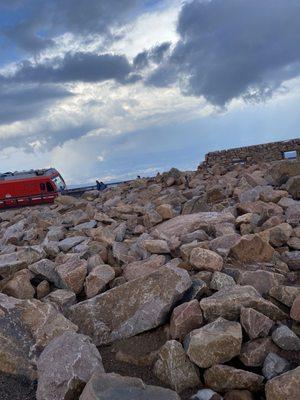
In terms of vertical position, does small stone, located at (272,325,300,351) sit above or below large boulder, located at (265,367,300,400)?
above

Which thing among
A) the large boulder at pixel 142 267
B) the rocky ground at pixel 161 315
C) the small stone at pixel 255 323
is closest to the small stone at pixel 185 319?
the rocky ground at pixel 161 315

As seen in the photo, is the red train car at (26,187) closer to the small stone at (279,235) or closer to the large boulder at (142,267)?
the large boulder at (142,267)

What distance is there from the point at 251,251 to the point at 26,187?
2387 centimetres

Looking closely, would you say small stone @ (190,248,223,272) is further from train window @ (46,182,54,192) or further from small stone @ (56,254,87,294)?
train window @ (46,182,54,192)

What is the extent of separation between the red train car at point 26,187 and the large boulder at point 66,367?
23.1m

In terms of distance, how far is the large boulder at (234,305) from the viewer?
4898mm

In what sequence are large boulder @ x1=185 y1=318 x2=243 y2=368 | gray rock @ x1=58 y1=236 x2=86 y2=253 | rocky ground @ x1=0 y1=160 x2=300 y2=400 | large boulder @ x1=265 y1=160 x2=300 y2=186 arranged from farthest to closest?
large boulder @ x1=265 y1=160 x2=300 y2=186 → gray rock @ x1=58 y1=236 x2=86 y2=253 → large boulder @ x1=185 y1=318 x2=243 y2=368 → rocky ground @ x1=0 y1=160 x2=300 y2=400

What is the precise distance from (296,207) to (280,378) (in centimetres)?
483

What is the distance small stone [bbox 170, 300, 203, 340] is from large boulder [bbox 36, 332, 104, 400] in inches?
34.3

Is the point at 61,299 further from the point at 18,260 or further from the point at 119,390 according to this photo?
the point at 119,390

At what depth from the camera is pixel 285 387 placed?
3.86 metres

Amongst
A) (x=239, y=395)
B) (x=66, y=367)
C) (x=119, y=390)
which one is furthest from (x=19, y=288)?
(x=239, y=395)

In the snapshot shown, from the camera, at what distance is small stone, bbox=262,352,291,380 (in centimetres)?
428

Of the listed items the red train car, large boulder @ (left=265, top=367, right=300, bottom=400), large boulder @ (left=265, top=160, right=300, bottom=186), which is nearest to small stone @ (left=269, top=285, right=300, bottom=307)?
large boulder @ (left=265, top=367, right=300, bottom=400)
